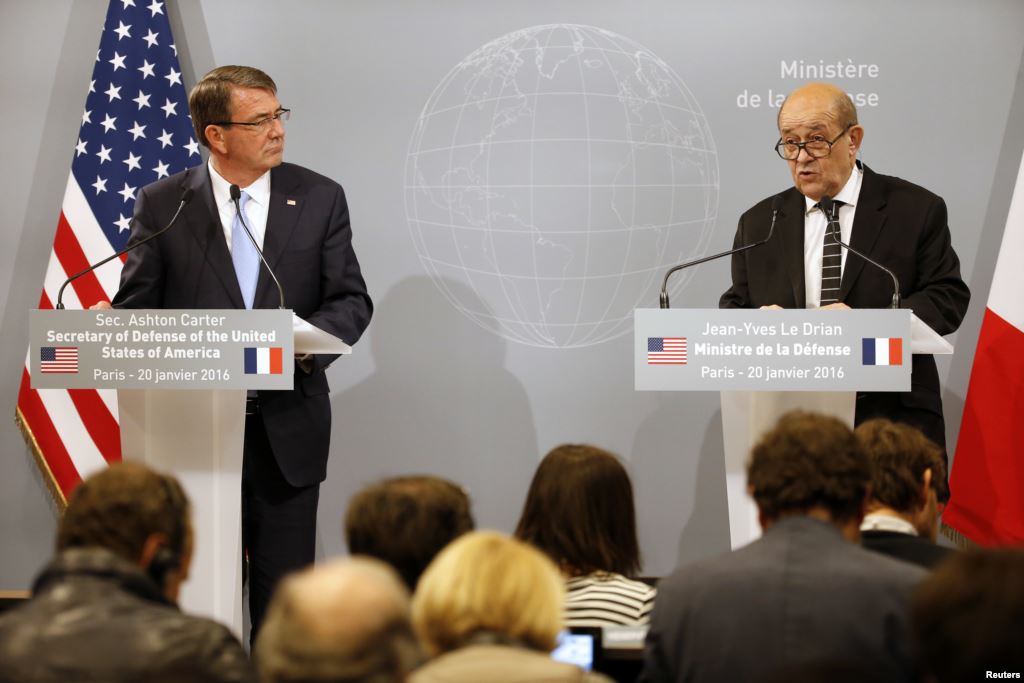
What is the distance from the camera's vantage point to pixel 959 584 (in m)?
1.71

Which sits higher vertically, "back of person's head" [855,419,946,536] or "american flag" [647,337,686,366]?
"american flag" [647,337,686,366]

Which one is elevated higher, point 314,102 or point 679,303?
point 314,102

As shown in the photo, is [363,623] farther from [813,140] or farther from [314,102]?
[314,102]

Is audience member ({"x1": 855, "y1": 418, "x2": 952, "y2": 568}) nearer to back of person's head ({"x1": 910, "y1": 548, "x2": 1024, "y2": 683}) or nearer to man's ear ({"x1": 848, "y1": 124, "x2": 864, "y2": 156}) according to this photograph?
back of person's head ({"x1": 910, "y1": 548, "x2": 1024, "y2": 683})

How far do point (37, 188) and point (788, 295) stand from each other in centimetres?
337

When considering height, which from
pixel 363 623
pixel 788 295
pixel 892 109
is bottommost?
pixel 363 623

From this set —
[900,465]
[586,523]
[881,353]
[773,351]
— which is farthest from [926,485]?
[586,523]

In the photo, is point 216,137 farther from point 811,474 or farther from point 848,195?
point 811,474

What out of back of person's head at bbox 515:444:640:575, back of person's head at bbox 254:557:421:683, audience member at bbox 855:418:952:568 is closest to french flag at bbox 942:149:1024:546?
audience member at bbox 855:418:952:568

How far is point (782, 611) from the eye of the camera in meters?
2.25

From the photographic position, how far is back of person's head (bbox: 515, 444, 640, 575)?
2967 millimetres

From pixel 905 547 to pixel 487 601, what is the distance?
125cm

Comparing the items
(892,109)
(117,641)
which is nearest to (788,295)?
(892,109)

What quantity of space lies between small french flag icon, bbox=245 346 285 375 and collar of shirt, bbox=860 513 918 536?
5.20 ft
